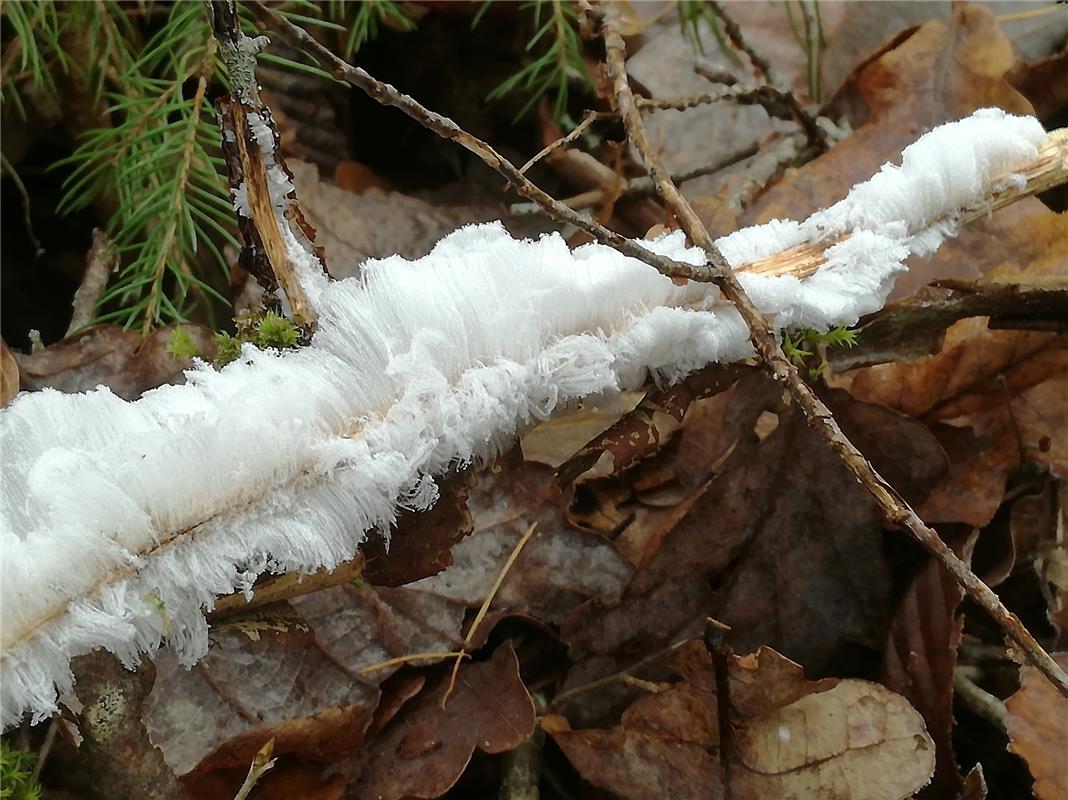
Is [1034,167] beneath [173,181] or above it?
beneath

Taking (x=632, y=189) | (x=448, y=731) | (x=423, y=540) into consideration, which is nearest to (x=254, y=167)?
(x=423, y=540)

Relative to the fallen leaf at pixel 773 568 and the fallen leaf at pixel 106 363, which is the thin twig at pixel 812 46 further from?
the fallen leaf at pixel 106 363

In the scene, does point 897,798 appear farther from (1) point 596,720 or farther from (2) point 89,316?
(2) point 89,316

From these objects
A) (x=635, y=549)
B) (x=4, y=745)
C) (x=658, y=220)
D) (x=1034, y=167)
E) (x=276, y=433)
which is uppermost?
(x=276, y=433)

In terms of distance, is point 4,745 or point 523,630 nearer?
point 4,745

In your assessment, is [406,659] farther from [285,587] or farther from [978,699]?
[978,699]

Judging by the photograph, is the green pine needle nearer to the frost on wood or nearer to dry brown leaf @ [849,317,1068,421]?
the frost on wood

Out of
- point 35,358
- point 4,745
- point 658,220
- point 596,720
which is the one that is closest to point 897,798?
point 596,720
